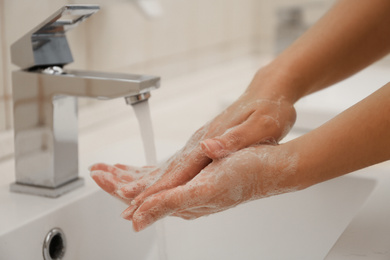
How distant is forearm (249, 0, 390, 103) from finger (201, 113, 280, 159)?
0.22ft

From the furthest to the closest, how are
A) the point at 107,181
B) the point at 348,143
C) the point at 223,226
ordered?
the point at 223,226
the point at 107,181
the point at 348,143

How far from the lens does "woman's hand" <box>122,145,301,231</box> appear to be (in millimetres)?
485

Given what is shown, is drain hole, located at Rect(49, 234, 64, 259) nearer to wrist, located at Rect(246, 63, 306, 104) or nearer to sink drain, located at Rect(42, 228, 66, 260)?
sink drain, located at Rect(42, 228, 66, 260)

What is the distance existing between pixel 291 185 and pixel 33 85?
0.30 m

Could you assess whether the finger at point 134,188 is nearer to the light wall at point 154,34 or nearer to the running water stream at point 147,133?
the running water stream at point 147,133

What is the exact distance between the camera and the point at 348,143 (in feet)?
1.52

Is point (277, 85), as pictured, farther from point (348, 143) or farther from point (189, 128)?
point (189, 128)

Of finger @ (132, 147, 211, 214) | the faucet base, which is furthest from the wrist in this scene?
the faucet base

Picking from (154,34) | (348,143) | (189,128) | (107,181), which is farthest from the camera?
(154,34)

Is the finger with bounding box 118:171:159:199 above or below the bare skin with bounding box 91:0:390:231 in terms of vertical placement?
below

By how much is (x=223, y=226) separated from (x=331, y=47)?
0.26 m

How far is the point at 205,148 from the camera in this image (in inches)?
20.0

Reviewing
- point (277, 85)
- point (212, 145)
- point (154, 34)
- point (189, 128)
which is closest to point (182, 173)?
point (212, 145)

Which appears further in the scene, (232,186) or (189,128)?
(189,128)
